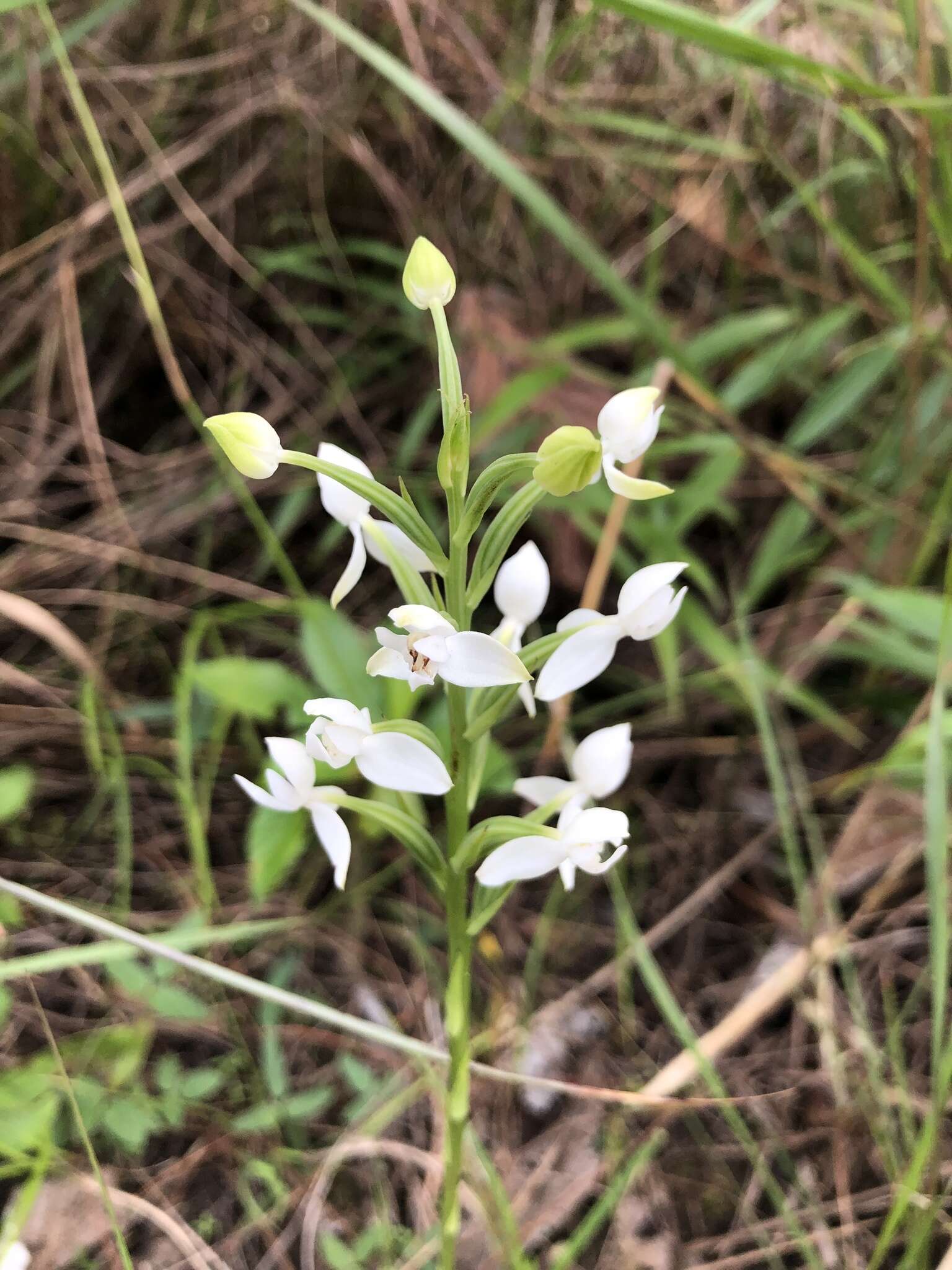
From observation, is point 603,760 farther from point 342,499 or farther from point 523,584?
point 342,499

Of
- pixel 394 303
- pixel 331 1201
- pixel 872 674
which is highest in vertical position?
pixel 394 303

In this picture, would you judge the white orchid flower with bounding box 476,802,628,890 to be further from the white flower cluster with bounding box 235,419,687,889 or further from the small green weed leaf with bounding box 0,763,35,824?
the small green weed leaf with bounding box 0,763,35,824

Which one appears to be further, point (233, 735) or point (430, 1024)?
point (233, 735)

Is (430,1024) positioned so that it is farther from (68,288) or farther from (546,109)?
Result: (546,109)

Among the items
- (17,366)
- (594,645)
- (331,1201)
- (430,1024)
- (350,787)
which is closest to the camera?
(594,645)

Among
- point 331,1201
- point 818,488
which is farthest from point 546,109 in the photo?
point 331,1201

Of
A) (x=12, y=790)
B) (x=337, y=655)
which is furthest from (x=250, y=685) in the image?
(x=12, y=790)

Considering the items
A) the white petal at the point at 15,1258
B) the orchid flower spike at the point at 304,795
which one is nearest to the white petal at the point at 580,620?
the orchid flower spike at the point at 304,795

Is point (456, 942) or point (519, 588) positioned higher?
point (519, 588)
